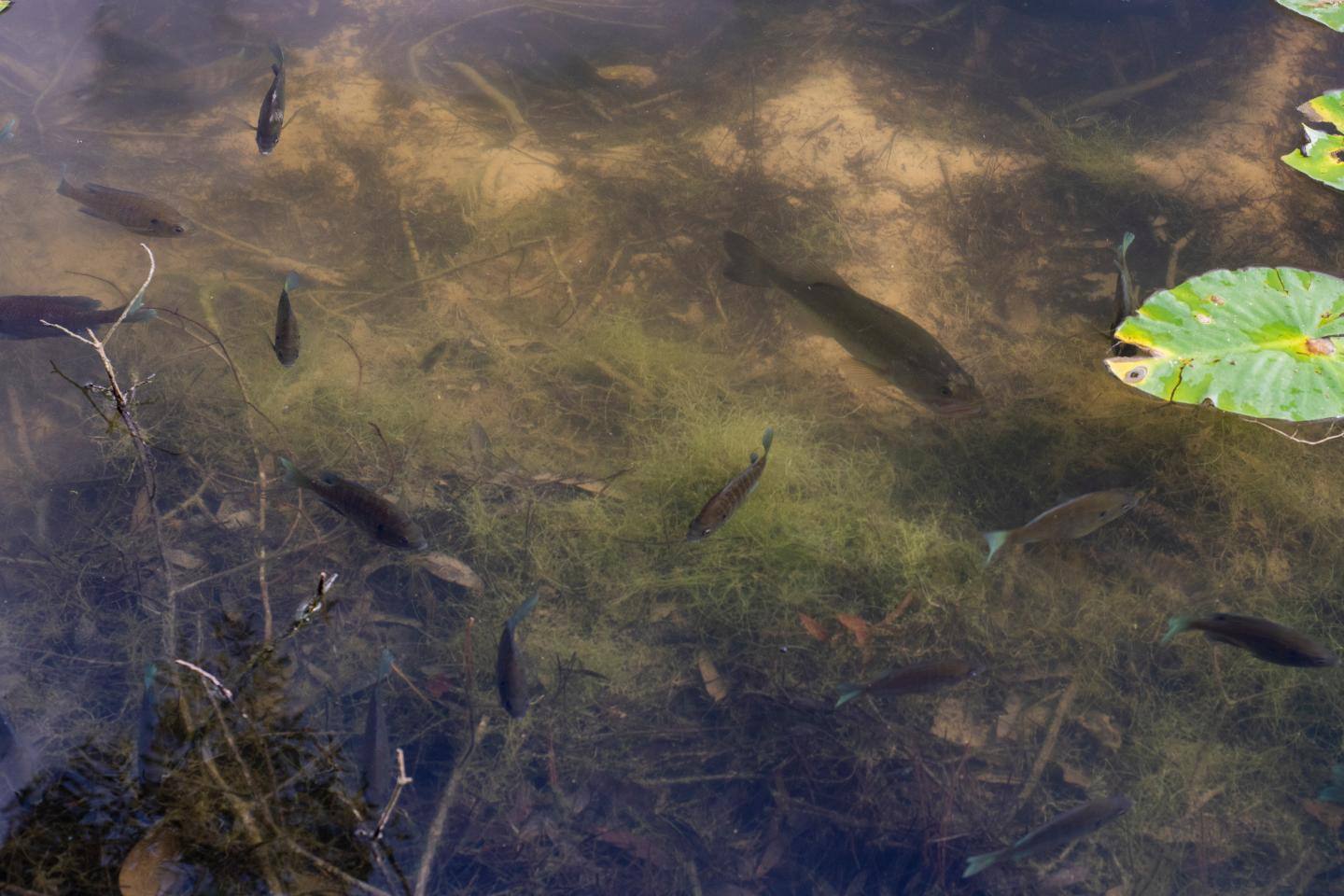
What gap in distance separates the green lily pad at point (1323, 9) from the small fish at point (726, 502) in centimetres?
460

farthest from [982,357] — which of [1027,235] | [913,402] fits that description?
[1027,235]

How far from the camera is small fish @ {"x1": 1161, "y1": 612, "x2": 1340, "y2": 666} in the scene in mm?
3258

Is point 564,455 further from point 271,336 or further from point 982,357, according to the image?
point 982,357

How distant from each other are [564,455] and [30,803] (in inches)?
98.6

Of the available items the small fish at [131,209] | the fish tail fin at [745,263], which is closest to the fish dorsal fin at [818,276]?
the fish tail fin at [745,263]

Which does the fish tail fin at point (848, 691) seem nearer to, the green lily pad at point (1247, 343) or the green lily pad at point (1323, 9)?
the green lily pad at point (1247, 343)

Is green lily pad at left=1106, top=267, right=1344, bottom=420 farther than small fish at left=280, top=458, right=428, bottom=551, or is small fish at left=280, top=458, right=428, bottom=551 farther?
small fish at left=280, top=458, right=428, bottom=551

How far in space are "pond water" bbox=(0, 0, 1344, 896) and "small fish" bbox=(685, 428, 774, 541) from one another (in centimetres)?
2

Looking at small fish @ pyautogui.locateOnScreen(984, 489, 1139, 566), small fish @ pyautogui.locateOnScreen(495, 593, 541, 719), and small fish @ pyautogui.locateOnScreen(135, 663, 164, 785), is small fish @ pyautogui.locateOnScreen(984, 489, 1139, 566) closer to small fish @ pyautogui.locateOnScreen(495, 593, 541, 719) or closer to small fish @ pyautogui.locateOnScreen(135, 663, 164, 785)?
small fish @ pyautogui.locateOnScreen(495, 593, 541, 719)

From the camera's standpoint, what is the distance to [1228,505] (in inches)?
A: 155

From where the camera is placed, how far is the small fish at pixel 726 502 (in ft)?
11.5

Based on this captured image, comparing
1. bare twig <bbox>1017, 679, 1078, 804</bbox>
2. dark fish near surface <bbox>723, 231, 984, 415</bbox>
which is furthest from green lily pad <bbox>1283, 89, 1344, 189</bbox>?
bare twig <bbox>1017, 679, 1078, 804</bbox>

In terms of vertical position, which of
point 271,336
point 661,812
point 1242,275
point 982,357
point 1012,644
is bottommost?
point 661,812

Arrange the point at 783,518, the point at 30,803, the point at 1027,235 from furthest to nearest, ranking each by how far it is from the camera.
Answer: the point at 1027,235 < the point at 783,518 < the point at 30,803
